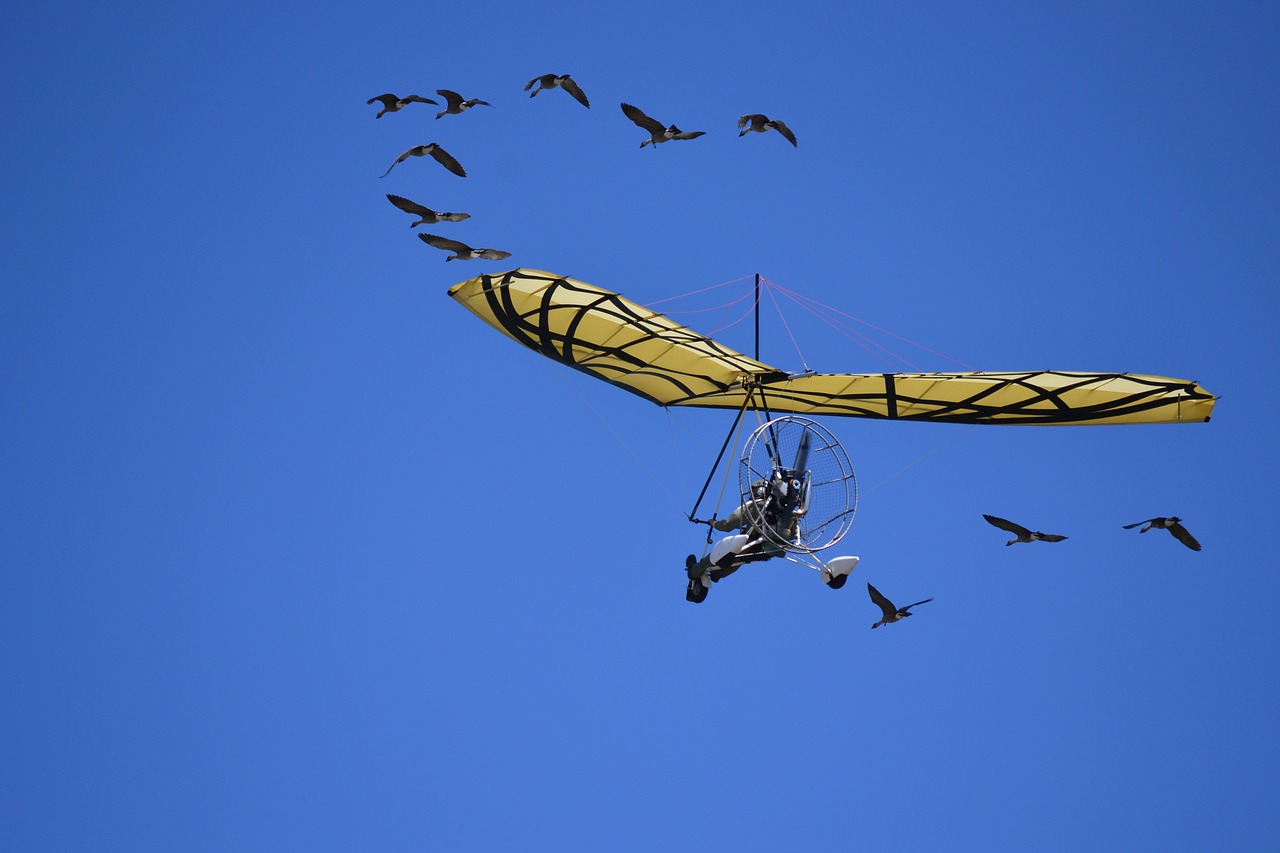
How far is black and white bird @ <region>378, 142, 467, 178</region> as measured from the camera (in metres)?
26.6

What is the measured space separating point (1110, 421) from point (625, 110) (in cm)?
1016

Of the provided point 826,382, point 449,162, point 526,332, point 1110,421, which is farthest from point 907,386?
point 449,162

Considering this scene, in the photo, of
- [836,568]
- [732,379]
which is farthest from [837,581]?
[732,379]

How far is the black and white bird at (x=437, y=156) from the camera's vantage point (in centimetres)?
2659

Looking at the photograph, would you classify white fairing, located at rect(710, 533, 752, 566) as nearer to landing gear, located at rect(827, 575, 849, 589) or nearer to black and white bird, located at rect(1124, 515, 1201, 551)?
landing gear, located at rect(827, 575, 849, 589)

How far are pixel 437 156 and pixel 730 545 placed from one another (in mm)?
7415

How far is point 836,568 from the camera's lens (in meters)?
28.5

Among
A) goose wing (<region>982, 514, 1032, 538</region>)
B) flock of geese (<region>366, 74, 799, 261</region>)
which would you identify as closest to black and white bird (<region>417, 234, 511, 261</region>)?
flock of geese (<region>366, 74, 799, 261</region>)

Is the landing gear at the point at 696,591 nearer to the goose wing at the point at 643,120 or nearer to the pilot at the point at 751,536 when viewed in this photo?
the pilot at the point at 751,536

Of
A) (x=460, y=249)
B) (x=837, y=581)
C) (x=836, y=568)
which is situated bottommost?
(x=837, y=581)

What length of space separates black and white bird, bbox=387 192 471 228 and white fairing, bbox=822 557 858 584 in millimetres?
7714

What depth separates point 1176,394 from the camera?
30.3 meters

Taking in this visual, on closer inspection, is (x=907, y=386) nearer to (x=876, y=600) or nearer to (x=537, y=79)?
(x=876, y=600)

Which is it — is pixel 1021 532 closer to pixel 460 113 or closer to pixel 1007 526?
pixel 1007 526
